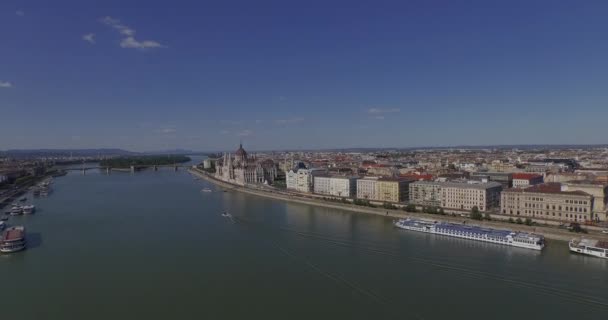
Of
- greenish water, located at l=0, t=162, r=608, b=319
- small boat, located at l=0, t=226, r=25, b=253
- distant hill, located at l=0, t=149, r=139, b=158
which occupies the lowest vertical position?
greenish water, located at l=0, t=162, r=608, b=319

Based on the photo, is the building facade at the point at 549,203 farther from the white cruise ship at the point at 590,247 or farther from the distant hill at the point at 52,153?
the distant hill at the point at 52,153

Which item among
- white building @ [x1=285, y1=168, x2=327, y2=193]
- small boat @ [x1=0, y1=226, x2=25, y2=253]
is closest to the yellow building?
white building @ [x1=285, y1=168, x2=327, y2=193]

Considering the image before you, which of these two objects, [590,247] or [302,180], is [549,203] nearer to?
[590,247]

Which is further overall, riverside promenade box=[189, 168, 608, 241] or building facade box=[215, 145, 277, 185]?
building facade box=[215, 145, 277, 185]

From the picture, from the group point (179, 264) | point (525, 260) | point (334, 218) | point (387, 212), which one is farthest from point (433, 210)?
point (179, 264)

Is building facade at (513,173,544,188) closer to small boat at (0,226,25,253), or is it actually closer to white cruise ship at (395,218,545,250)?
white cruise ship at (395,218,545,250)
